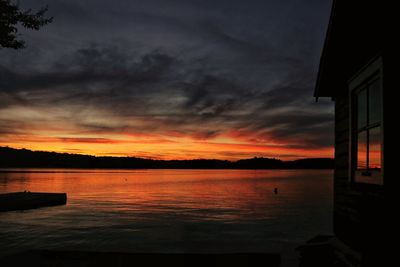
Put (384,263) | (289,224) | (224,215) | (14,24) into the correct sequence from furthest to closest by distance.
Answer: (224,215) → (289,224) → (14,24) → (384,263)

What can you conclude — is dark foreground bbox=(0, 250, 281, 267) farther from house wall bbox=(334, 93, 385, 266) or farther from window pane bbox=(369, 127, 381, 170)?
window pane bbox=(369, 127, 381, 170)

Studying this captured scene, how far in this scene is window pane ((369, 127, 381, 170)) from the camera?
6559 millimetres

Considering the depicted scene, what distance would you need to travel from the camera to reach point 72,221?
114ft

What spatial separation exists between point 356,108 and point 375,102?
1376 millimetres

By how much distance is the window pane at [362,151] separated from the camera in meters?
7.49

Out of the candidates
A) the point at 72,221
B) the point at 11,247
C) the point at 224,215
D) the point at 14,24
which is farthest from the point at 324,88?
the point at 224,215

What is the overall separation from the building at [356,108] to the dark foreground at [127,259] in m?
2.78

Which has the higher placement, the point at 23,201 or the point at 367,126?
the point at 367,126

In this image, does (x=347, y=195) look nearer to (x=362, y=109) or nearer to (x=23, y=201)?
(x=362, y=109)

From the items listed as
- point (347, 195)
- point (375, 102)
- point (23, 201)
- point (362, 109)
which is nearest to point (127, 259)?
point (347, 195)

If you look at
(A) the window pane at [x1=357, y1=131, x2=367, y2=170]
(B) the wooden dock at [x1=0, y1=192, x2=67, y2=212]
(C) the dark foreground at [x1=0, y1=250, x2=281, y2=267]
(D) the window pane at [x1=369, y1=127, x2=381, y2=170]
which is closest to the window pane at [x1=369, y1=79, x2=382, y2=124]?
(D) the window pane at [x1=369, y1=127, x2=381, y2=170]

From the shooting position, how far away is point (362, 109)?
7.80 meters

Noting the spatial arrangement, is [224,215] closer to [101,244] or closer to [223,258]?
[101,244]

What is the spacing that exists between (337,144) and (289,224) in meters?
31.1
